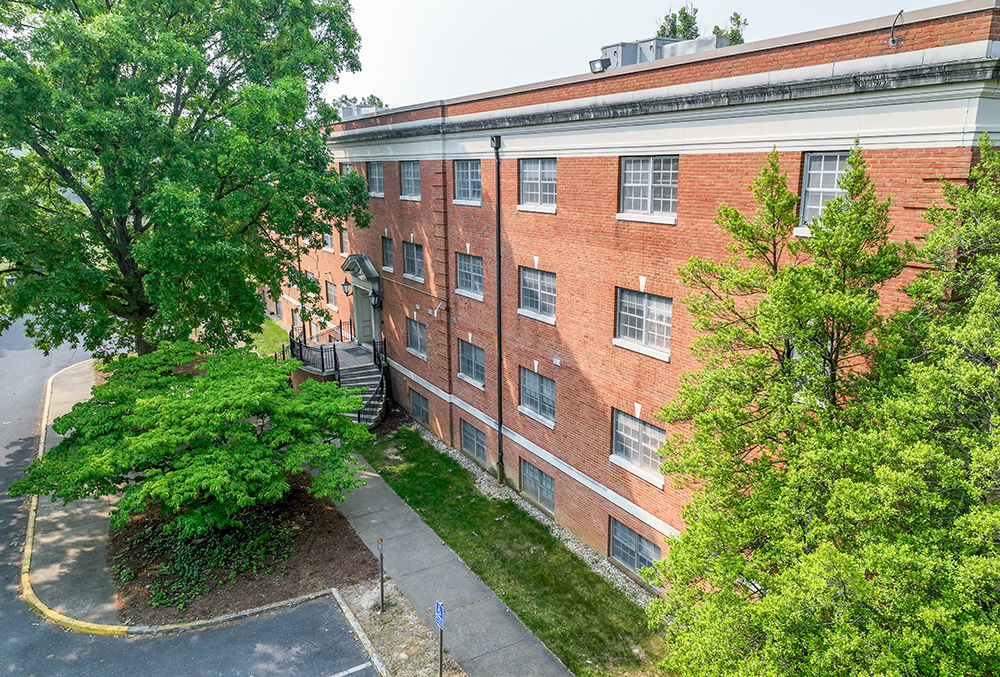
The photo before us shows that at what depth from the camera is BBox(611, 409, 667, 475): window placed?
54.4 ft

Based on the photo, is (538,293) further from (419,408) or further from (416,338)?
(419,408)

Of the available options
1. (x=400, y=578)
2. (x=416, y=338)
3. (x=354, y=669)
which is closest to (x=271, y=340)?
(x=416, y=338)

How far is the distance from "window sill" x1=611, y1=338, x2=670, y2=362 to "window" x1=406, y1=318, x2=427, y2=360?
1188 centimetres

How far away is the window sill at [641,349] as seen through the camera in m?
15.6

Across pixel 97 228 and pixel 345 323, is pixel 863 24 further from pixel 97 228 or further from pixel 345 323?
pixel 345 323

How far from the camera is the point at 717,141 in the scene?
531 inches

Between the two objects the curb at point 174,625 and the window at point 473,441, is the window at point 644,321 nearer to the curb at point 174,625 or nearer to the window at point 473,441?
the window at point 473,441

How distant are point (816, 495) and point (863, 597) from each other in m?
1.51

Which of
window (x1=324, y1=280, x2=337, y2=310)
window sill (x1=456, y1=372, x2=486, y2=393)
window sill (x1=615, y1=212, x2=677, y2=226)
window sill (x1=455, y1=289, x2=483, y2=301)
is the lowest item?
window sill (x1=456, y1=372, x2=486, y2=393)

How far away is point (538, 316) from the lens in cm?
2002

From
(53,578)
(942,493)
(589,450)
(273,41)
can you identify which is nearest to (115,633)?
(53,578)

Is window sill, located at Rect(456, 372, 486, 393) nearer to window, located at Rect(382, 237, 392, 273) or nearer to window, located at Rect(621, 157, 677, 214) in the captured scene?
window, located at Rect(382, 237, 392, 273)

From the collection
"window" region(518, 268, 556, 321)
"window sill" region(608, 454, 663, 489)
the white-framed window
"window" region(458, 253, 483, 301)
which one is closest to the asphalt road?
"window sill" region(608, 454, 663, 489)

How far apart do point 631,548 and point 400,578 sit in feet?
20.7
